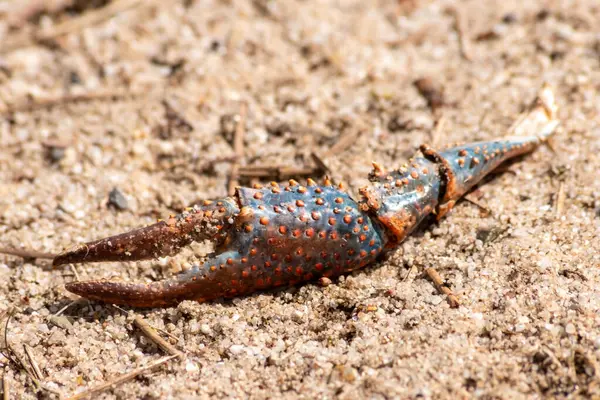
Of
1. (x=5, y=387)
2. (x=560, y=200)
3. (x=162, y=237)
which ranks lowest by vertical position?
(x=5, y=387)

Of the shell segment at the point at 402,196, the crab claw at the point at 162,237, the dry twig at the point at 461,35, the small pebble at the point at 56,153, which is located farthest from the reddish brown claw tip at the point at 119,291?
the dry twig at the point at 461,35

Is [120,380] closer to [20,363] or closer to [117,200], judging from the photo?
[20,363]

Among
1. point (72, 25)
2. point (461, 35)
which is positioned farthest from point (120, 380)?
point (461, 35)

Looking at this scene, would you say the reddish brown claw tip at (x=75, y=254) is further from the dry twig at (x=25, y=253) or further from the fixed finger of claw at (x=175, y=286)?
the dry twig at (x=25, y=253)

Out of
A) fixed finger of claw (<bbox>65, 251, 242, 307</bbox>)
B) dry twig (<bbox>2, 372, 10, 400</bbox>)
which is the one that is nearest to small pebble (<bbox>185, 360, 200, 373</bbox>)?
fixed finger of claw (<bbox>65, 251, 242, 307</bbox>)

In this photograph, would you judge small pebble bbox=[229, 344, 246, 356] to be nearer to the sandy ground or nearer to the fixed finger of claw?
the sandy ground
